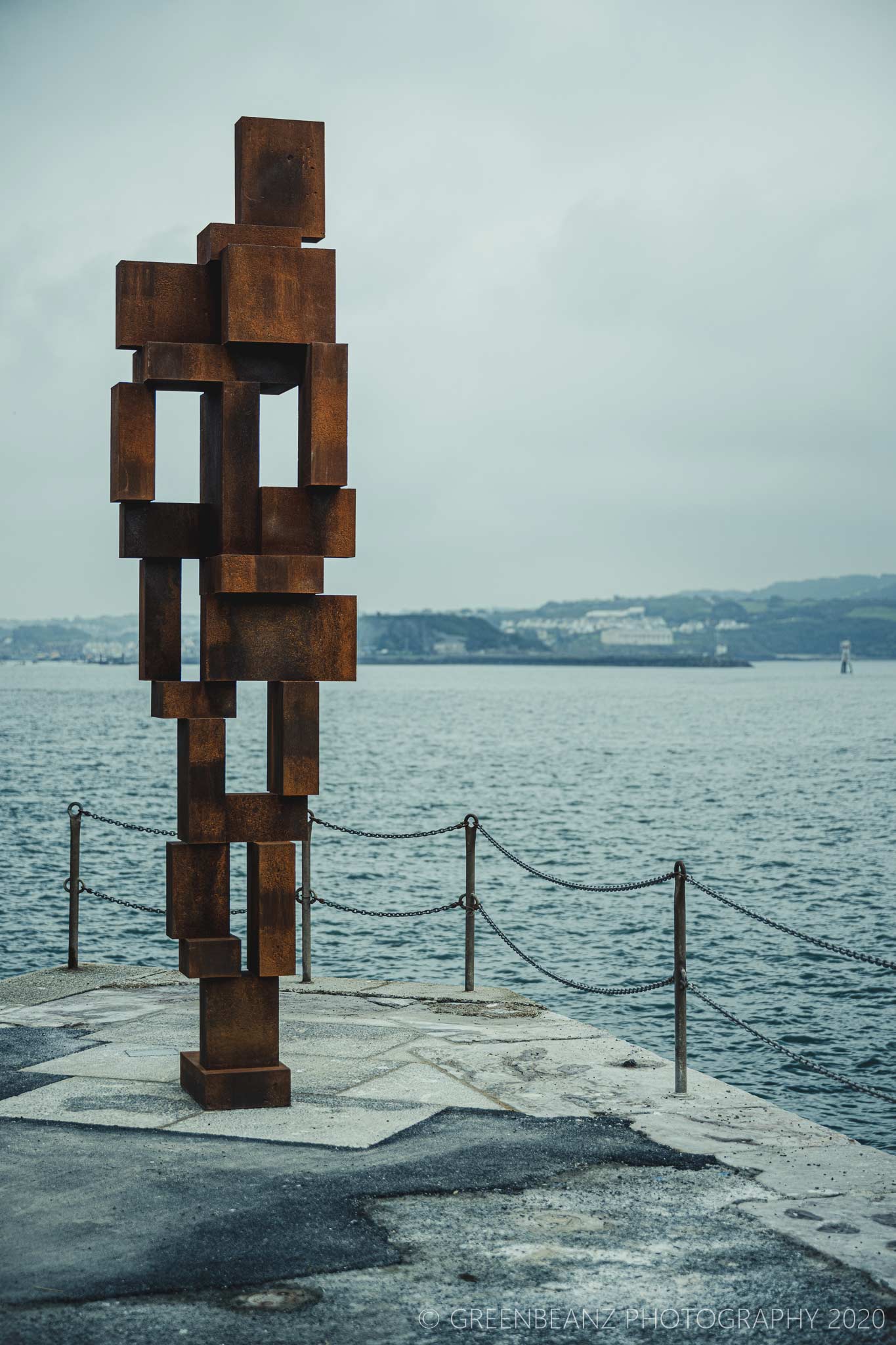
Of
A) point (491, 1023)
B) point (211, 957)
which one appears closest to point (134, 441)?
point (211, 957)

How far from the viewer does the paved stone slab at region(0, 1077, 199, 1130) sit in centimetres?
706

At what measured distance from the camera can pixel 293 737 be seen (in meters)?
7.35

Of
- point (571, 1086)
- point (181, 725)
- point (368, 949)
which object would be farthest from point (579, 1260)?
point (368, 949)

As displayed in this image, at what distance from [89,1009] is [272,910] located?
2936 mm

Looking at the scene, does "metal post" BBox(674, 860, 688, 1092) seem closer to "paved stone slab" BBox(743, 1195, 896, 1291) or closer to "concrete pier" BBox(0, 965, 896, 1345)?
"concrete pier" BBox(0, 965, 896, 1345)

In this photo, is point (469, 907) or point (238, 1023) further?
point (469, 907)

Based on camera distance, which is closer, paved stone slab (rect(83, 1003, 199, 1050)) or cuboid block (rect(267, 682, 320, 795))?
cuboid block (rect(267, 682, 320, 795))

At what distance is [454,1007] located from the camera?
10031 millimetres

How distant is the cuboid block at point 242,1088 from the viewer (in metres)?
7.30

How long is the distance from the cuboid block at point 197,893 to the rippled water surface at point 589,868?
8368 mm

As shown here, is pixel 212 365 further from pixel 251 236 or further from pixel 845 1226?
pixel 845 1226

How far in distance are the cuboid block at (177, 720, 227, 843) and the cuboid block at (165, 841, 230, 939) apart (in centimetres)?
10

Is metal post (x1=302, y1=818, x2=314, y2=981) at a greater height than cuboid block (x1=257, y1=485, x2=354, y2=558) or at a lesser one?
lesser

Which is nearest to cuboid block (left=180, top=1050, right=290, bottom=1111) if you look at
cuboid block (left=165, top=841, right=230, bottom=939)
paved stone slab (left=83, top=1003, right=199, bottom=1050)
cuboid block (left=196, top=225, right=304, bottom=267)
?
cuboid block (left=165, top=841, right=230, bottom=939)
